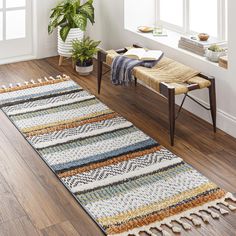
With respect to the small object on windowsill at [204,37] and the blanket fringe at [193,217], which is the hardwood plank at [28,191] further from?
the small object on windowsill at [204,37]

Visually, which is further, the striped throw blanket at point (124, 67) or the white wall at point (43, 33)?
the white wall at point (43, 33)

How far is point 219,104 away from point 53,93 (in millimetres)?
1531

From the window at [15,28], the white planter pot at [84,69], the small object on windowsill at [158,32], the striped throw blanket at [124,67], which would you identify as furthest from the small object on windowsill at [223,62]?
the window at [15,28]

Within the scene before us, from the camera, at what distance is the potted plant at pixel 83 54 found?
5.43 meters

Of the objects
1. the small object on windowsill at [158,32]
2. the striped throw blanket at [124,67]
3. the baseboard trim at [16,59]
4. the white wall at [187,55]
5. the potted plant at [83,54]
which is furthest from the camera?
the baseboard trim at [16,59]

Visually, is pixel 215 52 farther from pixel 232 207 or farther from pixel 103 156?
pixel 232 207

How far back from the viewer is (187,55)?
459 centimetres

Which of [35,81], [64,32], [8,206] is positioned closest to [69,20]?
[64,32]

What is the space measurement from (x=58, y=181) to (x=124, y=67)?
130 centimetres

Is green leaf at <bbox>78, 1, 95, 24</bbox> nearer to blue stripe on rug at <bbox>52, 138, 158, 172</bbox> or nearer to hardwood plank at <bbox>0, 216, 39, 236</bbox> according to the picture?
blue stripe on rug at <bbox>52, 138, 158, 172</bbox>

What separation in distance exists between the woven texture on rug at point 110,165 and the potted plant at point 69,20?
78cm

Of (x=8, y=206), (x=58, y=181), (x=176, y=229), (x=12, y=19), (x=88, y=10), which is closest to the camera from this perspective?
(x=176, y=229)

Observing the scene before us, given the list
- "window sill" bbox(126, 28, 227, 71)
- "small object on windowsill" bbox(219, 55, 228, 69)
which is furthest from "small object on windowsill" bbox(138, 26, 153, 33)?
"small object on windowsill" bbox(219, 55, 228, 69)

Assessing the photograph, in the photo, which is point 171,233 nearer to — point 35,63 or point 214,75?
point 214,75
